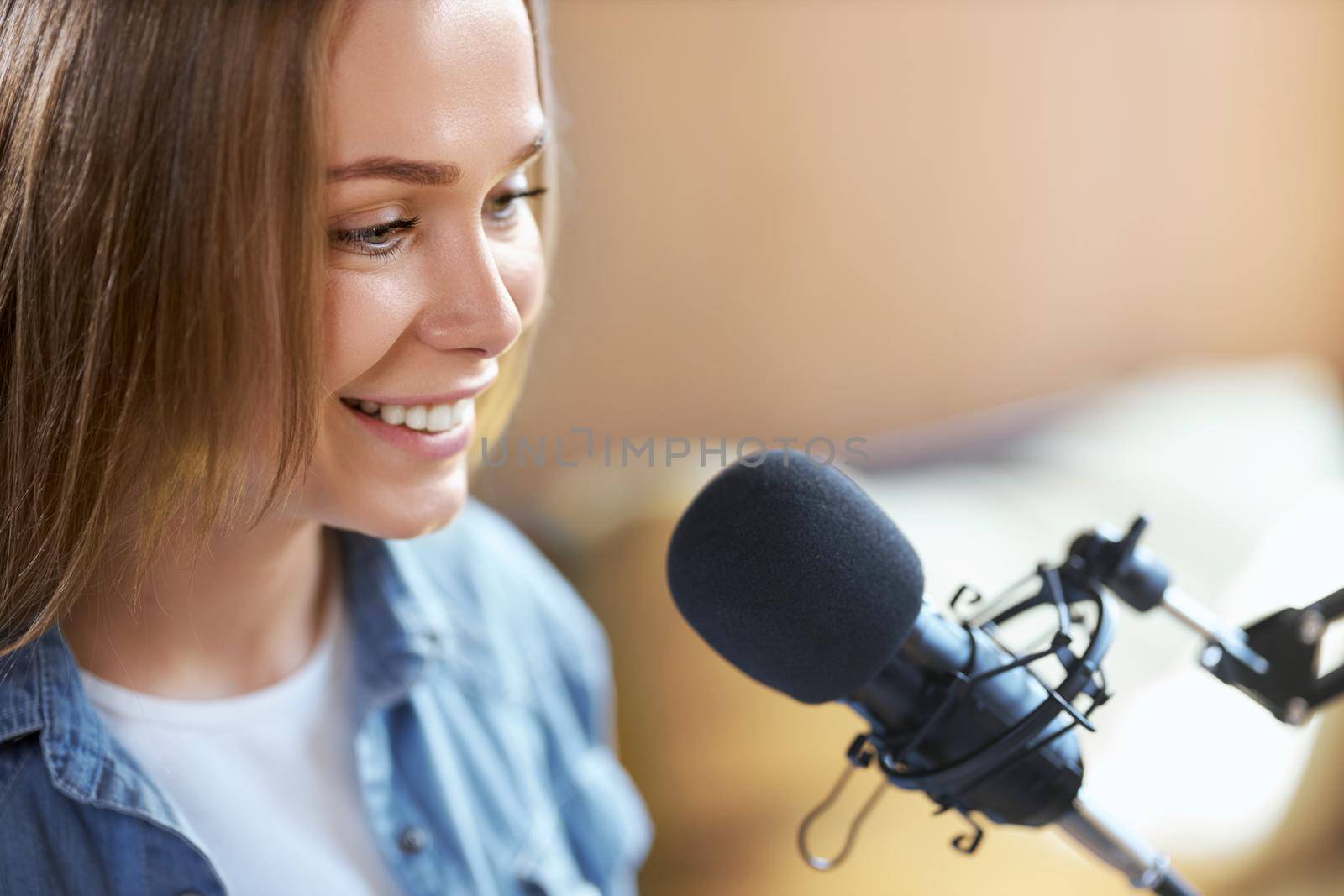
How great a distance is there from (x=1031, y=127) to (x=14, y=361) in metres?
2.10

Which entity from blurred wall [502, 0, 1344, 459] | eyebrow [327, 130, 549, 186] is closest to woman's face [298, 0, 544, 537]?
eyebrow [327, 130, 549, 186]

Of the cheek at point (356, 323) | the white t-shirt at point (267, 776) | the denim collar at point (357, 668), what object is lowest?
the white t-shirt at point (267, 776)

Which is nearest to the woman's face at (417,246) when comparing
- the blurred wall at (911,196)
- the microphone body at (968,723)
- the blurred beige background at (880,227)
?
the microphone body at (968,723)

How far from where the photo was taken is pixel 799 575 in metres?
0.61

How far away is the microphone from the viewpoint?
58 cm

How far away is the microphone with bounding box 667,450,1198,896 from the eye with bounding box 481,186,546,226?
25cm

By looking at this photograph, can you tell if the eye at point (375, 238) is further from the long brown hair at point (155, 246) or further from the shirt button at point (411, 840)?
the shirt button at point (411, 840)

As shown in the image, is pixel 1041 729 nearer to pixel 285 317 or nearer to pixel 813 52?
pixel 285 317

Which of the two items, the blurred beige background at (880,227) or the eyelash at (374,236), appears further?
the blurred beige background at (880,227)

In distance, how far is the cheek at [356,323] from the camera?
63 centimetres

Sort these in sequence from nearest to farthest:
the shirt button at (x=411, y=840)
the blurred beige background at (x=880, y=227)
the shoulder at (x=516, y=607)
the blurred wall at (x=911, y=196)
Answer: the shirt button at (x=411, y=840), the shoulder at (x=516, y=607), the blurred beige background at (x=880, y=227), the blurred wall at (x=911, y=196)

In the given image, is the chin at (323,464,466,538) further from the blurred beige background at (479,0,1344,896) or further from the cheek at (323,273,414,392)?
the blurred beige background at (479,0,1344,896)

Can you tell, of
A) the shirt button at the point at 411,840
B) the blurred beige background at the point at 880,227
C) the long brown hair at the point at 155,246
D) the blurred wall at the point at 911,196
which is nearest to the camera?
the long brown hair at the point at 155,246

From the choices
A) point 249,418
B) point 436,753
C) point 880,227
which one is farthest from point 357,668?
point 880,227
